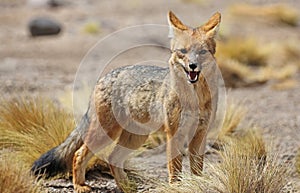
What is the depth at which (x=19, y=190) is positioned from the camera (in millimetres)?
5070

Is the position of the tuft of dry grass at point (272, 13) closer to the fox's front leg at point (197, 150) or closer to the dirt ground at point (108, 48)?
the dirt ground at point (108, 48)

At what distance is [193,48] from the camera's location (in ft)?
17.4

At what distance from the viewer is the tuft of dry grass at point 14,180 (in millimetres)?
5035

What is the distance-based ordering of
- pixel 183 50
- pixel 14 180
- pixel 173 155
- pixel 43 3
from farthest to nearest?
pixel 43 3 → pixel 173 155 → pixel 183 50 → pixel 14 180

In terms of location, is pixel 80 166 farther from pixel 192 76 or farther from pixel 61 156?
pixel 192 76

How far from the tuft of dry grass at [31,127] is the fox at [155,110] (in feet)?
1.80

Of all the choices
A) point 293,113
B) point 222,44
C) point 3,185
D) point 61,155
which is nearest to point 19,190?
point 3,185

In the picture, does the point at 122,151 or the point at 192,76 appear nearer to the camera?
the point at 192,76

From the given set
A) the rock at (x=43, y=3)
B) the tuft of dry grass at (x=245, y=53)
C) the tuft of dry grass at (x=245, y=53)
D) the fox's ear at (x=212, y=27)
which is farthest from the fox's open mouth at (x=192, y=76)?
the rock at (x=43, y=3)

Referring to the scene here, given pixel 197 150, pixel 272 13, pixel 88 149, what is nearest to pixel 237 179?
pixel 197 150

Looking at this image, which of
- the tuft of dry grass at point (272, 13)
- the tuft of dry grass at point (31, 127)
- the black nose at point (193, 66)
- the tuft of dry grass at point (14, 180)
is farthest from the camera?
the tuft of dry grass at point (272, 13)

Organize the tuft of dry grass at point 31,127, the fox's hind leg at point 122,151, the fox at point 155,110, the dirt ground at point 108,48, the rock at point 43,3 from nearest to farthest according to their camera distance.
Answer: the fox at point 155,110
the fox's hind leg at point 122,151
the tuft of dry grass at point 31,127
the dirt ground at point 108,48
the rock at point 43,3

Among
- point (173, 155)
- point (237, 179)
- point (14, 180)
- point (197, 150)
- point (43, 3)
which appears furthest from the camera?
point (43, 3)

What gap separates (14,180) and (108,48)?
10.5 metres
